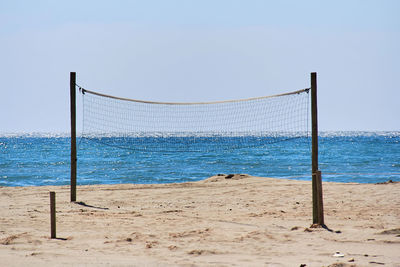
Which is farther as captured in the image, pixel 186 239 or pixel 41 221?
pixel 41 221

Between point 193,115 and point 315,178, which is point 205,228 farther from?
point 193,115

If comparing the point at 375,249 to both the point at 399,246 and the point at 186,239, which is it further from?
the point at 186,239

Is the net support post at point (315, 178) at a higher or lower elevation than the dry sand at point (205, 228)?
higher

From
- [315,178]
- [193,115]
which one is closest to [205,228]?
[315,178]

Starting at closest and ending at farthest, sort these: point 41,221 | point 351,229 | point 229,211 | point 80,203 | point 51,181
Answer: point 351,229 < point 41,221 < point 229,211 < point 80,203 < point 51,181

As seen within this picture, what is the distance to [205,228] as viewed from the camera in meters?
8.34

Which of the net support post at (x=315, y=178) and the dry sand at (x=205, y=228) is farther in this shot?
the net support post at (x=315, y=178)

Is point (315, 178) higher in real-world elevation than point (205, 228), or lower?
higher

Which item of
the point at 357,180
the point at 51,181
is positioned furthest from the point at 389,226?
the point at 51,181

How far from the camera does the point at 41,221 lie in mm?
9352

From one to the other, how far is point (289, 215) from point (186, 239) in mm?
2992

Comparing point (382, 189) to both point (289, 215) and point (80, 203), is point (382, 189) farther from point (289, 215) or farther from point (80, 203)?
point (80, 203)

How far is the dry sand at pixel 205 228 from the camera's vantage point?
20.6 ft

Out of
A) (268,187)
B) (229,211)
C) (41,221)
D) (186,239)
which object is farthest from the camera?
(268,187)
